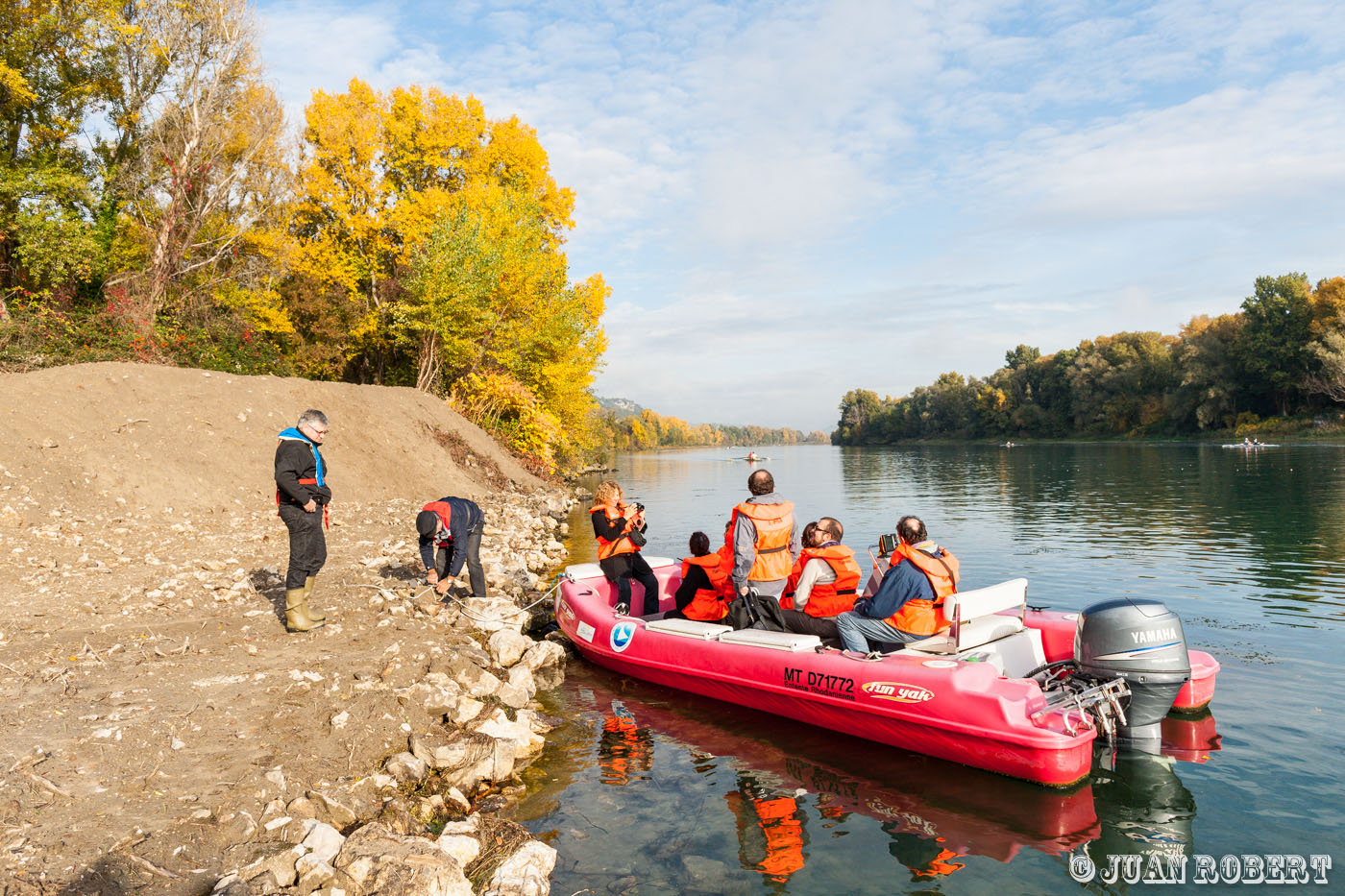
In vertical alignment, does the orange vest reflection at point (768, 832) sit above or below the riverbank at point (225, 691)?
below

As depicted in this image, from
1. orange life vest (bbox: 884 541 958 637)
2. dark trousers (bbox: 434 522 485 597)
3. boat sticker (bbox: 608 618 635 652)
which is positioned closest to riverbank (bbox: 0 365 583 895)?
dark trousers (bbox: 434 522 485 597)

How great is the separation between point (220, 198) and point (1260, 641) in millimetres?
27324

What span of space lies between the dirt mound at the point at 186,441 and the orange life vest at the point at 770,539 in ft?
34.5

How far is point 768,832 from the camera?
16.9 feet

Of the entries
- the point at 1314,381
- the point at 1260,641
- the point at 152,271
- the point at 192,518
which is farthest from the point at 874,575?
the point at 1314,381

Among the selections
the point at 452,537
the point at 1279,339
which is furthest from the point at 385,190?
the point at 1279,339

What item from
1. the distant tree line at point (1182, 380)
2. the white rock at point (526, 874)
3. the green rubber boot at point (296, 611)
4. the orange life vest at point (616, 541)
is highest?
the distant tree line at point (1182, 380)

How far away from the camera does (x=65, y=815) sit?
3908 millimetres

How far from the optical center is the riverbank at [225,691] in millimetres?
3850

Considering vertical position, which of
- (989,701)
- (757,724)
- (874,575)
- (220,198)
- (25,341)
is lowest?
(757,724)

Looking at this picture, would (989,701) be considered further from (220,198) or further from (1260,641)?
(220,198)

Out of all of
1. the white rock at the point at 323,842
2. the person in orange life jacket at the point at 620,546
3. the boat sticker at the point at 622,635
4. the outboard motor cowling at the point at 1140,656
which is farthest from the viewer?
the person in orange life jacket at the point at 620,546

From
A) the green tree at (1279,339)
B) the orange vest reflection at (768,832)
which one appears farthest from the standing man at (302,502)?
the green tree at (1279,339)

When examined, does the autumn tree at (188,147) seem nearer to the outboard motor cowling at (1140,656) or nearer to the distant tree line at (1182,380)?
the outboard motor cowling at (1140,656)
